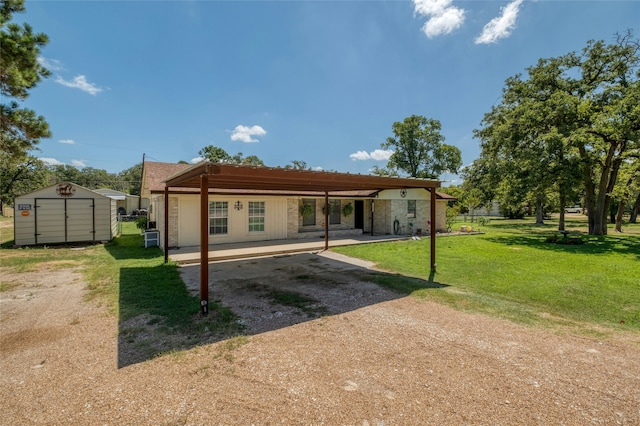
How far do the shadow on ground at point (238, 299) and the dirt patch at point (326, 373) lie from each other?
0.10 m

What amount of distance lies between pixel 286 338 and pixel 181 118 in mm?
24461

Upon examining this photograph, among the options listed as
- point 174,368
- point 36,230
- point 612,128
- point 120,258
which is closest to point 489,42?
point 612,128

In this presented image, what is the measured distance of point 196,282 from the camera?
672cm

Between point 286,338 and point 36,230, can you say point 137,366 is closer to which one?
point 286,338

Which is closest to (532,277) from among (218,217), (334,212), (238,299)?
(238,299)

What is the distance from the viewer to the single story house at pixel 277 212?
11695 millimetres


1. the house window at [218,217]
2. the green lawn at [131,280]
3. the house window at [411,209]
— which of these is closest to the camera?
the green lawn at [131,280]

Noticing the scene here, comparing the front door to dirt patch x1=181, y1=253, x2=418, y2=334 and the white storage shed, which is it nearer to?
dirt patch x1=181, y1=253, x2=418, y2=334

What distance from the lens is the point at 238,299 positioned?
18.3ft

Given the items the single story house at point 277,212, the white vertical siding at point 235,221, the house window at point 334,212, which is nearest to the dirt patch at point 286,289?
the single story house at point 277,212

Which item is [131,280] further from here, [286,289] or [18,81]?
[18,81]

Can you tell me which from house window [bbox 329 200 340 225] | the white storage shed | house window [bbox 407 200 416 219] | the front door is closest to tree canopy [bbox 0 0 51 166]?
the white storage shed

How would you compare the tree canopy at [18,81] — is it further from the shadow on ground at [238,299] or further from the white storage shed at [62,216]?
the shadow on ground at [238,299]

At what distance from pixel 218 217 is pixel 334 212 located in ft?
21.3
